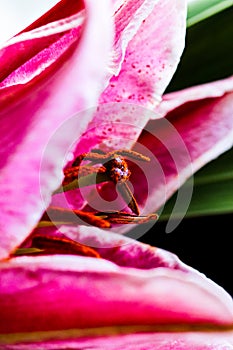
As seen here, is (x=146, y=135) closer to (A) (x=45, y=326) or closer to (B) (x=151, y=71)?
(B) (x=151, y=71)

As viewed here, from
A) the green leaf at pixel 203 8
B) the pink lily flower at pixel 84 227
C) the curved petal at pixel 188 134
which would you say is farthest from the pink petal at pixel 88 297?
the green leaf at pixel 203 8

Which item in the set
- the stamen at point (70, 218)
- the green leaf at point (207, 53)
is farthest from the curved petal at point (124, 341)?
the green leaf at point (207, 53)

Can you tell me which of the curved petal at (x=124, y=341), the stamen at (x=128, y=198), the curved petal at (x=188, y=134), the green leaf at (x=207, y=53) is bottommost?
the curved petal at (x=124, y=341)

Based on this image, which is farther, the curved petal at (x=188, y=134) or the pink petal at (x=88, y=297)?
the curved petal at (x=188, y=134)

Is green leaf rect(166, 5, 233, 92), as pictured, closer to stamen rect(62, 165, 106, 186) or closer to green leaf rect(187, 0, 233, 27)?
green leaf rect(187, 0, 233, 27)

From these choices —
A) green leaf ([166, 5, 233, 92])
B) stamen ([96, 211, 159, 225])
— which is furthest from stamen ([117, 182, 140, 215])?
green leaf ([166, 5, 233, 92])

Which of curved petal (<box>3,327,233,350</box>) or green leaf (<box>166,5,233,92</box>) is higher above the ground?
green leaf (<box>166,5,233,92</box>)

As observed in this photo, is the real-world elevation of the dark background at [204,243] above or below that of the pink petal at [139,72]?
below

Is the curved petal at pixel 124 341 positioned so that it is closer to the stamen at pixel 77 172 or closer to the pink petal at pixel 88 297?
the pink petal at pixel 88 297
